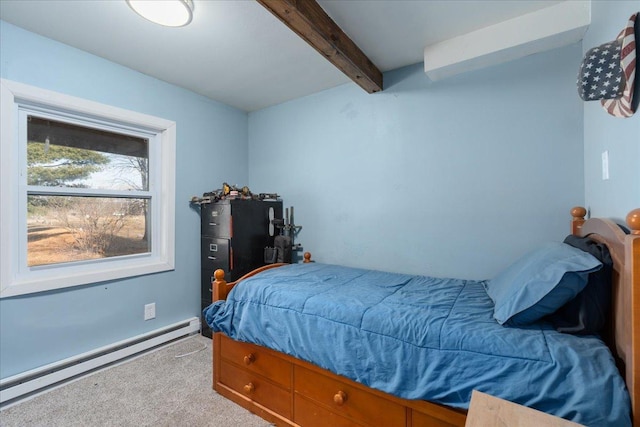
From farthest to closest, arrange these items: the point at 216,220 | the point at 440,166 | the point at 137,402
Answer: the point at 216,220
the point at 440,166
the point at 137,402

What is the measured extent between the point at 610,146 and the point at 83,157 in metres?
3.43

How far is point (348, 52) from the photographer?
197 centimetres

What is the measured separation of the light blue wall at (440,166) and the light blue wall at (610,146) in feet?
0.53

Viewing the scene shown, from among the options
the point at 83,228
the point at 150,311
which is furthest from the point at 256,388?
the point at 83,228

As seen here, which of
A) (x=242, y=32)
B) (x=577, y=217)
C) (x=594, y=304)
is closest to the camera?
(x=594, y=304)

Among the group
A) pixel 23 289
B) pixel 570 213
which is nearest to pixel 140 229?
pixel 23 289

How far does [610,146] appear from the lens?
131cm

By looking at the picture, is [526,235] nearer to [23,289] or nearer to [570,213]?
[570,213]

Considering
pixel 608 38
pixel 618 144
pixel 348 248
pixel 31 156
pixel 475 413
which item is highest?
pixel 608 38

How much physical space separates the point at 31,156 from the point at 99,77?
0.77m

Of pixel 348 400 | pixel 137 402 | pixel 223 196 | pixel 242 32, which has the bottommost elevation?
pixel 137 402

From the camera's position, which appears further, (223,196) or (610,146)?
(223,196)

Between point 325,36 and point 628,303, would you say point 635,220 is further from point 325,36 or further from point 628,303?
point 325,36

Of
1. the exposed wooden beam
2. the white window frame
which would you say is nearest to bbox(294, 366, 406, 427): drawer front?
the white window frame
